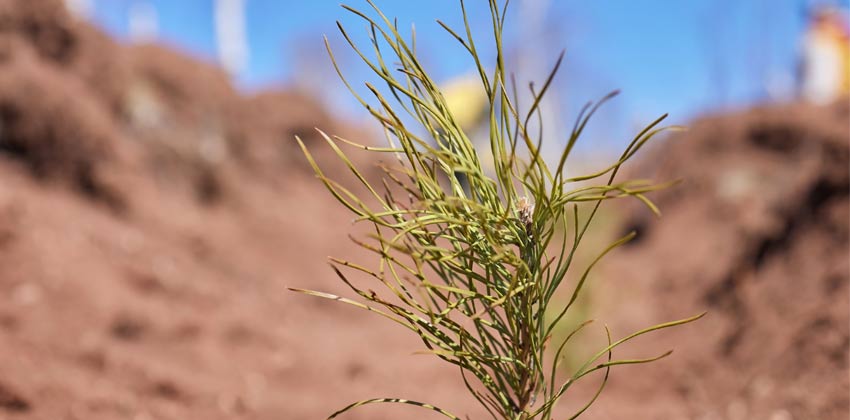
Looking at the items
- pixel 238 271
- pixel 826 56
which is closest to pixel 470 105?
pixel 826 56

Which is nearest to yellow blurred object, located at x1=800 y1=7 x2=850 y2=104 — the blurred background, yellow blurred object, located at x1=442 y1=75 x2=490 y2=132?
the blurred background

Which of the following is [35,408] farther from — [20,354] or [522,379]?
[522,379]

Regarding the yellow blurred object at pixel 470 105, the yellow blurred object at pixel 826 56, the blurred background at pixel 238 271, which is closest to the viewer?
the blurred background at pixel 238 271

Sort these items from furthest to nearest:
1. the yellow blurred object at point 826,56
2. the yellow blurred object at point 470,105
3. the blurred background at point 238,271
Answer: the yellow blurred object at point 470,105, the yellow blurred object at point 826,56, the blurred background at point 238,271

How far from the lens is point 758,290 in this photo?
12.5ft

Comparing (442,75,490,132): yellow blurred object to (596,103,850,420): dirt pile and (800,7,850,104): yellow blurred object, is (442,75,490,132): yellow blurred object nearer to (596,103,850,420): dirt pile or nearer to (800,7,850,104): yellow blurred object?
(800,7,850,104): yellow blurred object

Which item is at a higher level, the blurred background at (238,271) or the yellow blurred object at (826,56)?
the yellow blurred object at (826,56)

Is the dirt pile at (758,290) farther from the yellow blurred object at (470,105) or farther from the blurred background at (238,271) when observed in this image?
the yellow blurred object at (470,105)

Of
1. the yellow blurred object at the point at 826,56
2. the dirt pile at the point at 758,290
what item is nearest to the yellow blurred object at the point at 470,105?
the yellow blurred object at the point at 826,56

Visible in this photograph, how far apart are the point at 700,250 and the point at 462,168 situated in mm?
6142

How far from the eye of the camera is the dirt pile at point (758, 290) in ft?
8.95

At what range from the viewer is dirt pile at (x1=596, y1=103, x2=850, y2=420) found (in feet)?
→ 8.95

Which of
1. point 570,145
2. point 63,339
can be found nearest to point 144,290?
point 63,339

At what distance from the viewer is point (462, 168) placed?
86cm
